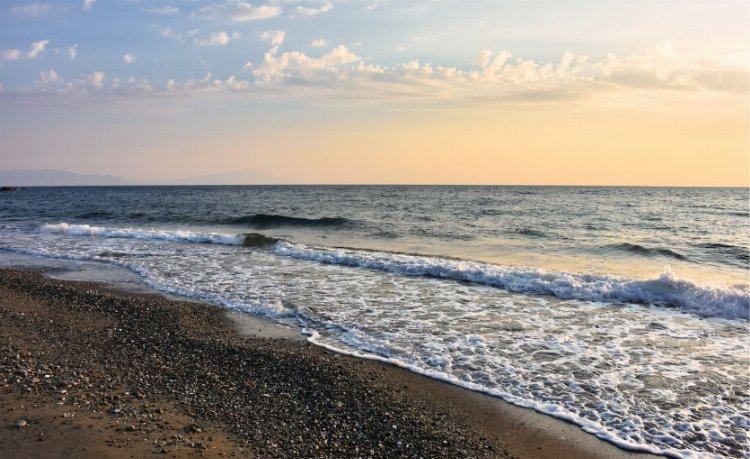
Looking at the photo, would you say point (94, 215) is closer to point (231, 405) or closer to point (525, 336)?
point (231, 405)

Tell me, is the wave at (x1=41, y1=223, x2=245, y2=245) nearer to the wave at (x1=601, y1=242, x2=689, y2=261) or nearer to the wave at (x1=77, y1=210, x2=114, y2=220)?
the wave at (x1=77, y1=210, x2=114, y2=220)

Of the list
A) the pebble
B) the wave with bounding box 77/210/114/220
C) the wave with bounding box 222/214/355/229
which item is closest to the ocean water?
the pebble

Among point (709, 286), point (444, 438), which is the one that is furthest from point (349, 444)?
point (709, 286)

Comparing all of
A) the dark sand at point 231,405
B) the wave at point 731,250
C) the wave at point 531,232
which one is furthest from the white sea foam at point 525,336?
the wave at point 531,232

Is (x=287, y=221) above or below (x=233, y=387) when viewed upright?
above

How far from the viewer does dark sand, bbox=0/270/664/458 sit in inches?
198

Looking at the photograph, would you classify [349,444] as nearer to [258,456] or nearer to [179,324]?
[258,456]

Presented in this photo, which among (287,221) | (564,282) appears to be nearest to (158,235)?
(287,221)

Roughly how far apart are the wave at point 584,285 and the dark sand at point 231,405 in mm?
7152

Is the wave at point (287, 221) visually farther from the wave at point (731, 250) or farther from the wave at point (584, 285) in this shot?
the wave at point (731, 250)

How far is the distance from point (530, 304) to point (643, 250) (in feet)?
36.7

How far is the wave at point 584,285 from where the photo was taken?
448 inches

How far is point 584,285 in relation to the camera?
12.9m

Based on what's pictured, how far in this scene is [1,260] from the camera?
58.6 ft
